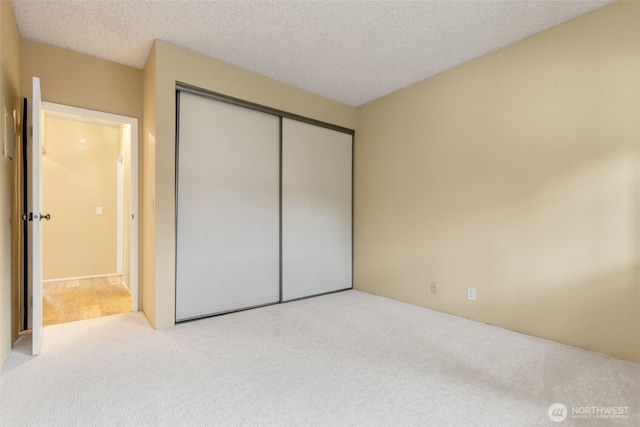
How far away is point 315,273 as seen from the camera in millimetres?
3951

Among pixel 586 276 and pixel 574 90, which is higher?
pixel 574 90

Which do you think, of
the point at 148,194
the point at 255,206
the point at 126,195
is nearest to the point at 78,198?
the point at 126,195

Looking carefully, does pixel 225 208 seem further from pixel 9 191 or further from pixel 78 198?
pixel 78 198

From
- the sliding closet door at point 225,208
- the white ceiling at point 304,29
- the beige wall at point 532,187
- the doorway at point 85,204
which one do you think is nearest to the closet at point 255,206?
the sliding closet door at point 225,208

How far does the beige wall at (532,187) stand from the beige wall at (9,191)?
345cm

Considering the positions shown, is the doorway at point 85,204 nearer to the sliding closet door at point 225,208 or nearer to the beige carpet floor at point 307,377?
the sliding closet door at point 225,208

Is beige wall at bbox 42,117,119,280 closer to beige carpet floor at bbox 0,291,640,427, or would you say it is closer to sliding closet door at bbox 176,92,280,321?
beige carpet floor at bbox 0,291,640,427

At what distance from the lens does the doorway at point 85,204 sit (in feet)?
15.2

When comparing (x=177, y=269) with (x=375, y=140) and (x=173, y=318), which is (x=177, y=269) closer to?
(x=173, y=318)

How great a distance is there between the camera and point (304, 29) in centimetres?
259

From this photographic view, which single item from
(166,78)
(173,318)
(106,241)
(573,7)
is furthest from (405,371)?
(106,241)

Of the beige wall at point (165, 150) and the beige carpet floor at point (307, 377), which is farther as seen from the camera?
the beige wall at point (165, 150)

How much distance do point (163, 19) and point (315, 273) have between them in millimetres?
2967

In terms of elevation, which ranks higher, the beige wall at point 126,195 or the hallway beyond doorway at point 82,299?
the beige wall at point 126,195
